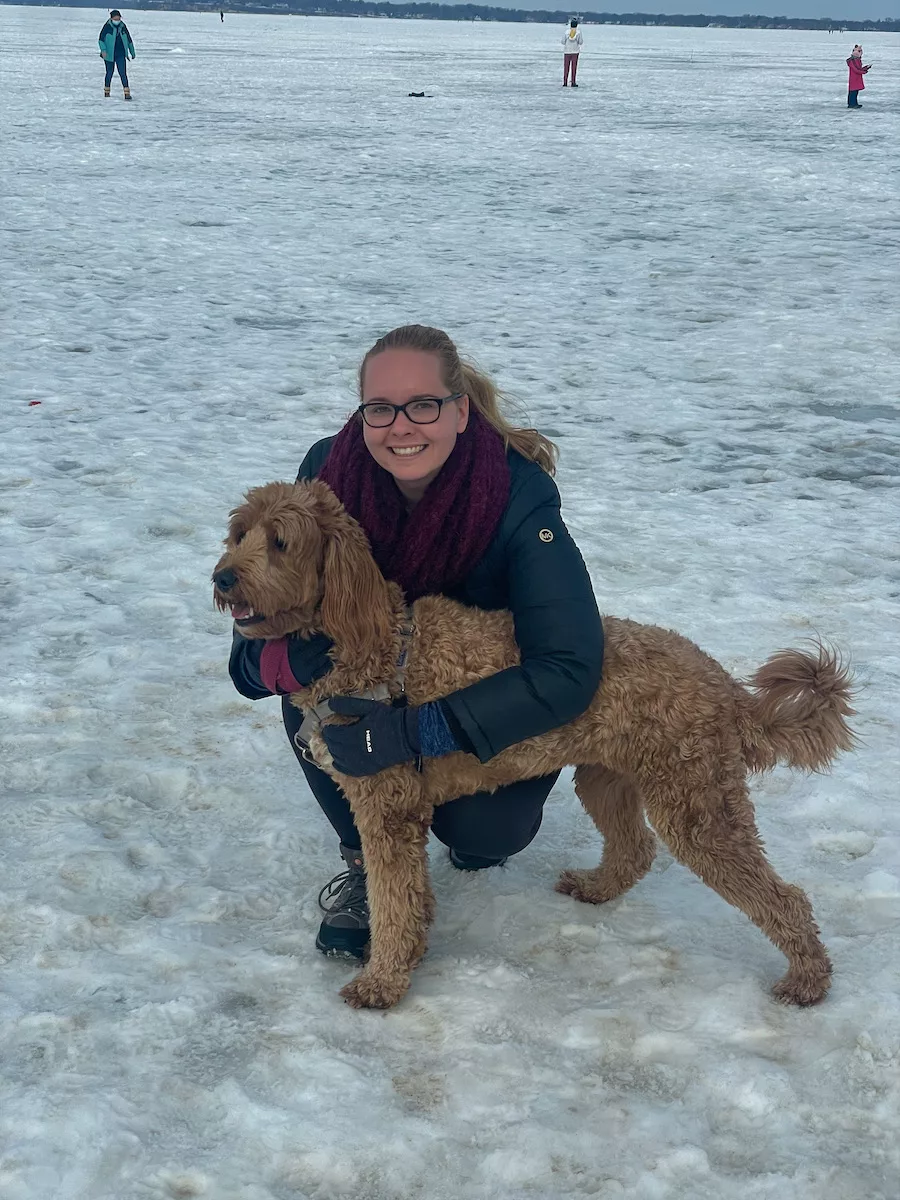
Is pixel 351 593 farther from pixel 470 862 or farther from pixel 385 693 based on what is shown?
pixel 470 862

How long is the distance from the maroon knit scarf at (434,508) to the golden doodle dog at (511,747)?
10 cm

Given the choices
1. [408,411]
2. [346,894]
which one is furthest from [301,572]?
[346,894]

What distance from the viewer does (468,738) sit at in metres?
2.86

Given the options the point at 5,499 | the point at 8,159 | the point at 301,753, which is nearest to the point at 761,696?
the point at 301,753

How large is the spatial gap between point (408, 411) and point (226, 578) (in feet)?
2.21

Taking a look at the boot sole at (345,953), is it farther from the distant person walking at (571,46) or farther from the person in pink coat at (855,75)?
the distant person walking at (571,46)

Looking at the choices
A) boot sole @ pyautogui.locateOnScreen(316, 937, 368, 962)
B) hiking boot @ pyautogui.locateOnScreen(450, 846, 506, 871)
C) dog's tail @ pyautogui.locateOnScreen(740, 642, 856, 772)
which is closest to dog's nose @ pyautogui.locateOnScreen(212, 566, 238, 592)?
boot sole @ pyautogui.locateOnScreen(316, 937, 368, 962)

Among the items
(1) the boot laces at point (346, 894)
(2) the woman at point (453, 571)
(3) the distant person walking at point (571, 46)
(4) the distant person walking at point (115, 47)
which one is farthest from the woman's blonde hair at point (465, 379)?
(3) the distant person walking at point (571, 46)

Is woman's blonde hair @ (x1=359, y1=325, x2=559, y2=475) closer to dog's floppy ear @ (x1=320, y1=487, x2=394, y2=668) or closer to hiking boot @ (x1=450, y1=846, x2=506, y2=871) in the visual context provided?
dog's floppy ear @ (x1=320, y1=487, x2=394, y2=668)

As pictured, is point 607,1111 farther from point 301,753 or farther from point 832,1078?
point 301,753

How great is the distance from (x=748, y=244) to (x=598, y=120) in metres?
14.1

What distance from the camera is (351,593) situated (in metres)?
2.90

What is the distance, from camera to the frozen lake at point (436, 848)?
260cm

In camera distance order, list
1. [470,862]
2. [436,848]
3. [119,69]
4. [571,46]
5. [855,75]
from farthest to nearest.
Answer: [571,46]
[855,75]
[119,69]
[436,848]
[470,862]
